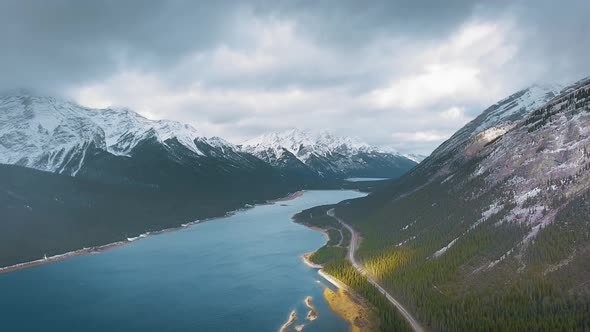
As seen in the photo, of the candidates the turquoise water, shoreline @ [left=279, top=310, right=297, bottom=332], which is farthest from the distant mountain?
shoreline @ [left=279, top=310, right=297, bottom=332]

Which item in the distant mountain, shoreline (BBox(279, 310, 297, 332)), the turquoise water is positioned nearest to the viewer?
the distant mountain

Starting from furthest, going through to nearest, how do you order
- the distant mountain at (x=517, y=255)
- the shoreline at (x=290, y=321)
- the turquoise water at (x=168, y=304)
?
the turquoise water at (x=168, y=304) → the shoreline at (x=290, y=321) → the distant mountain at (x=517, y=255)

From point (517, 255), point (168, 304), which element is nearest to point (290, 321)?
point (168, 304)

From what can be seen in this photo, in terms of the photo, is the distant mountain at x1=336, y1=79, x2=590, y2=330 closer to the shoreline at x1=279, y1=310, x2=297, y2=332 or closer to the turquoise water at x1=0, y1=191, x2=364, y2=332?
the turquoise water at x1=0, y1=191, x2=364, y2=332

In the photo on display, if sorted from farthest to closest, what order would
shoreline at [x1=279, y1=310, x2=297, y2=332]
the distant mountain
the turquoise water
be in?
the turquoise water, shoreline at [x1=279, y1=310, x2=297, y2=332], the distant mountain

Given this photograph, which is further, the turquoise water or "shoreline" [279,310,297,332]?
the turquoise water

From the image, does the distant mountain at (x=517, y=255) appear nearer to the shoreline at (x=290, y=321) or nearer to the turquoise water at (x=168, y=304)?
the turquoise water at (x=168, y=304)

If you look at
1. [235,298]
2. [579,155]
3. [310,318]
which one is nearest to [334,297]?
[310,318]

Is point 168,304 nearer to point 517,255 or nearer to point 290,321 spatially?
point 290,321

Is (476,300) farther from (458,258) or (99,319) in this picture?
(99,319)

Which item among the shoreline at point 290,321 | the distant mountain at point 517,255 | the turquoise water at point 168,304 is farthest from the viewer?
the turquoise water at point 168,304

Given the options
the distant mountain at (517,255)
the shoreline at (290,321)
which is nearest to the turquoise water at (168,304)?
the shoreline at (290,321)
